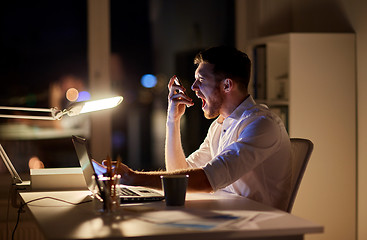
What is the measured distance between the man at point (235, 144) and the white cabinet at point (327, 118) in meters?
1.24

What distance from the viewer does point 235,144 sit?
6.82ft

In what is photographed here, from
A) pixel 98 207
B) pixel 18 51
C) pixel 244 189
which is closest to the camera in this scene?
pixel 98 207

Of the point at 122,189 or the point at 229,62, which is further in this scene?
the point at 229,62

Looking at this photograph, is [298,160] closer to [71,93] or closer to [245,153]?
[245,153]

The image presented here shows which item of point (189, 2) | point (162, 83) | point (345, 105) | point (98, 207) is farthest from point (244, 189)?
point (189, 2)

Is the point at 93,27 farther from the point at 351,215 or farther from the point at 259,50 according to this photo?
the point at 351,215

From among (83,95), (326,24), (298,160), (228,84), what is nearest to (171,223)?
(298,160)

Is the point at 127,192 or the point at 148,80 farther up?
the point at 148,80

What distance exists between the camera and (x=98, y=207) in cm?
179

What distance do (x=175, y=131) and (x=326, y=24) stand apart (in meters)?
1.84

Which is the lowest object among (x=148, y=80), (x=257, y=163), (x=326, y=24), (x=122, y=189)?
(x=122, y=189)

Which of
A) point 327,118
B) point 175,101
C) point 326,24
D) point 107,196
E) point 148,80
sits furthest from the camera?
point 148,80

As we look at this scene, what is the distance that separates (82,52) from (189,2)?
955mm

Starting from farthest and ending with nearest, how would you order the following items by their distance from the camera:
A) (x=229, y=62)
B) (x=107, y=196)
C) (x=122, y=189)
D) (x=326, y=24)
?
(x=326, y=24) → (x=229, y=62) → (x=122, y=189) → (x=107, y=196)
